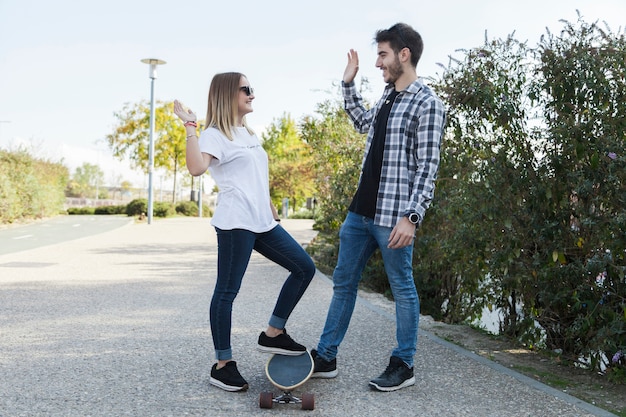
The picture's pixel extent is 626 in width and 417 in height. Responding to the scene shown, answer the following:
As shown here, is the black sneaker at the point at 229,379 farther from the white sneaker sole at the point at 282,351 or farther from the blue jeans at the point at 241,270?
the white sneaker sole at the point at 282,351

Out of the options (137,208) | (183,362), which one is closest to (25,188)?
(137,208)

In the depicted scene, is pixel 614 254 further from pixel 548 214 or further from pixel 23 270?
pixel 23 270

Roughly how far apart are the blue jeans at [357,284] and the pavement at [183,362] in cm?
25

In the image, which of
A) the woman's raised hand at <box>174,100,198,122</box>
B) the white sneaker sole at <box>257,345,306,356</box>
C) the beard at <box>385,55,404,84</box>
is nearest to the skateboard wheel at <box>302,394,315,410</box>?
the white sneaker sole at <box>257,345,306,356</box>

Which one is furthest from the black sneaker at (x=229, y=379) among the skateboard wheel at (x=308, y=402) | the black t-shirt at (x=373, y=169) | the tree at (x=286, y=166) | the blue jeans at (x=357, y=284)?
the tree at (x=286, y=166)

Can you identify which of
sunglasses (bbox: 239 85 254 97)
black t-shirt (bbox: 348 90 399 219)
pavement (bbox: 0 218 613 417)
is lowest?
pavement (bbox: 0 218 613 417)

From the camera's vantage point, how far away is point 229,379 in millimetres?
3631

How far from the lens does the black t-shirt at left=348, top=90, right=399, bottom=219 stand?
3.72 meters

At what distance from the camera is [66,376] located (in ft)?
12.8

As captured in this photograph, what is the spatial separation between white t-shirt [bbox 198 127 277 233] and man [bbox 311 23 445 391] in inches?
22.2

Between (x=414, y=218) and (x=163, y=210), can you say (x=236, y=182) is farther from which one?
(x=163, y=210)

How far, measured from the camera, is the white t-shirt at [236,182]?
11.6 feet

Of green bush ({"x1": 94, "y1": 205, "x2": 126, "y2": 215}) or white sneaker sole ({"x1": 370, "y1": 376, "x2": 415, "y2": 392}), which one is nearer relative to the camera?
white sneaker sole ({"x1": 370, "y1": 376, "x2": 415, "y2": 392})

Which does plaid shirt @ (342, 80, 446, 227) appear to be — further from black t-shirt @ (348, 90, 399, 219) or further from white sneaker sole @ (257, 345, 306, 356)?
white sneaker sole @ (257, 345, 306, 356)
